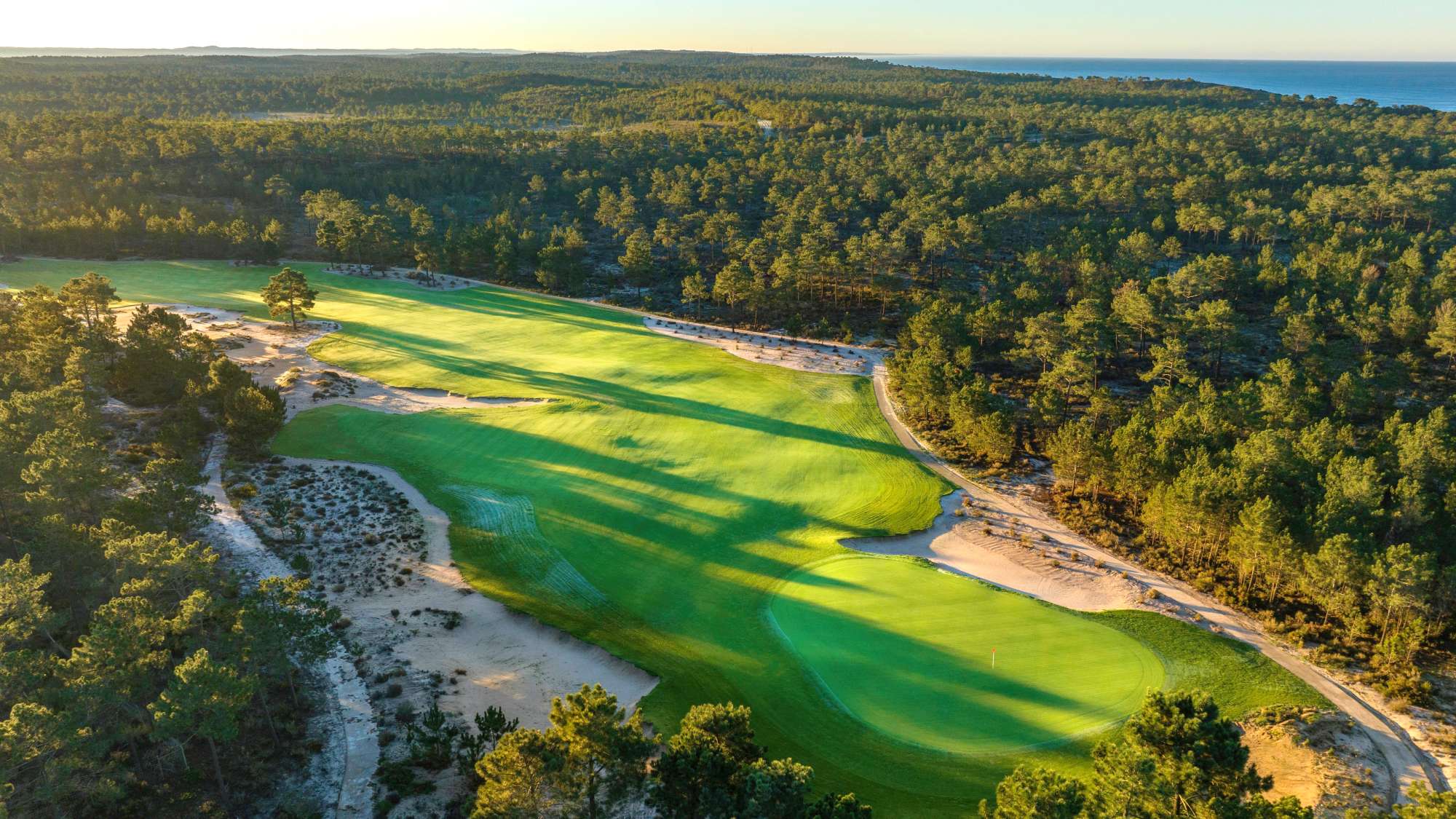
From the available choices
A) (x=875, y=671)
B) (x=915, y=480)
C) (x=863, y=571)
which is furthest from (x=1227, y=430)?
(x=875, y=671)

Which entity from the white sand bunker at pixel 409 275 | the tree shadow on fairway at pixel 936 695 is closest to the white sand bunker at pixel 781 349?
the white sand bunker at pixel 409 275

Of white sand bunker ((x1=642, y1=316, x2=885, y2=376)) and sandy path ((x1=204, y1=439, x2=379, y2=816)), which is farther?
white sand bunker ((x1=642, y1=316, x2=885, y2=376))

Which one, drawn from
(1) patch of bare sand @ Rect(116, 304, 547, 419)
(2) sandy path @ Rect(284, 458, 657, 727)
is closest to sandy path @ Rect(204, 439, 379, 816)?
(2) sandy path @ Rect(284, 458, 657, 727)

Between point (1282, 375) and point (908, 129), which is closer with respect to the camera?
point (1282, 375)

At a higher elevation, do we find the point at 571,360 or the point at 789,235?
the point at 789,235

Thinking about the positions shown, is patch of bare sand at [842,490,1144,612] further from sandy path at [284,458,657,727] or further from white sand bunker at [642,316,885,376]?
white sand bunker at [642,316,885,376]

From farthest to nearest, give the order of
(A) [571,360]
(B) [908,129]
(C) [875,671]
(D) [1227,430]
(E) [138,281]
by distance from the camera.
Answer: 1. (B) [908,129]
2. (E) [138,281]
3. (A) [571,360]
4. (D) [1227,430]
5. (C) [875,671]

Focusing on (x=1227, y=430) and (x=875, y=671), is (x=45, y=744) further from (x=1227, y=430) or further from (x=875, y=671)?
(x=1227, y=430)

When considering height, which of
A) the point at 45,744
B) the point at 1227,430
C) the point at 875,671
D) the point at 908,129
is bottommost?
the point at 875,671
